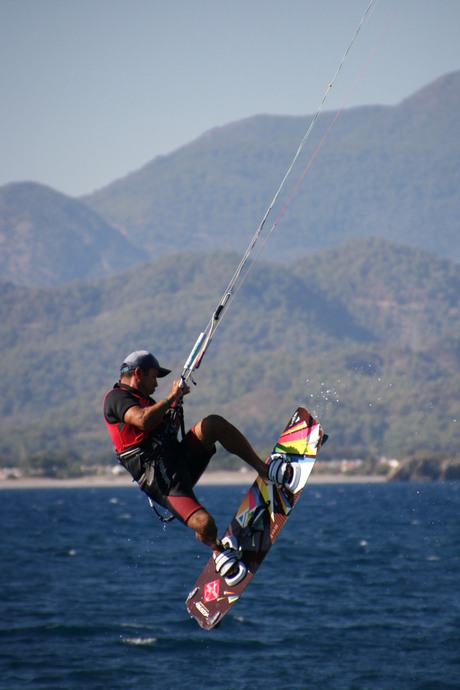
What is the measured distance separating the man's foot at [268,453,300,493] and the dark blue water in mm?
8526

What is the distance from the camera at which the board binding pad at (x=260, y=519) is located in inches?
447

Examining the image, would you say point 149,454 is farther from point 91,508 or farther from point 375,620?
point 91,508

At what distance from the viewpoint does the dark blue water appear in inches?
786

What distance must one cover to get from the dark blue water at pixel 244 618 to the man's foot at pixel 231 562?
8254mm

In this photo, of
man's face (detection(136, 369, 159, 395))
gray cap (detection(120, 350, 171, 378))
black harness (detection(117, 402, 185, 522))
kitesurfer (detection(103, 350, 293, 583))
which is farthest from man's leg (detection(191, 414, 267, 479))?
gray cap (detection(120, 350, 171, 378))

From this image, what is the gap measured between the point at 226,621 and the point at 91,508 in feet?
223

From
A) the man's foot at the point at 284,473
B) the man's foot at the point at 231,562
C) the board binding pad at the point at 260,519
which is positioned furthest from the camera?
the man's foot at the point at 284,473

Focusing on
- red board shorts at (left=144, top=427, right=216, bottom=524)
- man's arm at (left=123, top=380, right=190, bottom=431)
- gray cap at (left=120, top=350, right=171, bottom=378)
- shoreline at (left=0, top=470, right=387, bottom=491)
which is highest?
gray cap at (left=120, top=350, right=171, bottom=378)

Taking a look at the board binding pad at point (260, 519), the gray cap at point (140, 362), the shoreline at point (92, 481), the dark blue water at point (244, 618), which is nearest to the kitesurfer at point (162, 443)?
the gray cap at point (140, 362)

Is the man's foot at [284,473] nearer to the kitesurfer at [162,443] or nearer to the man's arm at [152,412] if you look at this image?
the kitesurfer at [162,443]

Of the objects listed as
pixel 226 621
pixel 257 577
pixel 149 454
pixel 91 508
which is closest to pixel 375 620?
pixel 226 621

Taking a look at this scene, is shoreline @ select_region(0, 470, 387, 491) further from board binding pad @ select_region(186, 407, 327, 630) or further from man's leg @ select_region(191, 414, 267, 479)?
man's leg @ select_region(191, 414, 267, 479)

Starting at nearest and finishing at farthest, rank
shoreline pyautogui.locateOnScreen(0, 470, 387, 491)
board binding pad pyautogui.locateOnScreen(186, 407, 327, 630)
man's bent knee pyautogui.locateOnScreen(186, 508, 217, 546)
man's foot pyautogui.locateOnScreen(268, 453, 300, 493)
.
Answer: man's bent knee pyautogui.locateOnScreen(186, 508, 217, 546) < board binding pad pyautogui.locateOnScreen(186, 407, 327, 630) < man's foot pyautogui.locateOnScreen(268, 453, 300, 493) < shoreline pyautogui.locateOnScreen(0, 470, 387, 491)

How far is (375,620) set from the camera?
25.8m
